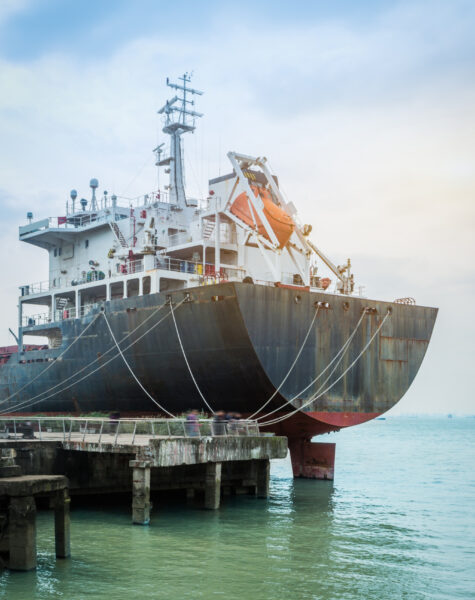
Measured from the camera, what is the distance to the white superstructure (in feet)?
91.1

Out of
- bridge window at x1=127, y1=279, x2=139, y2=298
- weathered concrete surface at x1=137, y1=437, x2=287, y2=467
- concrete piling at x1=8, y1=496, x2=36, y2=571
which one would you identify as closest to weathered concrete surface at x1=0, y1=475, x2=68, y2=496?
concrete piling at x1=8, y1=496, x2=36, y2=571

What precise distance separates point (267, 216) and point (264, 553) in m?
14.7

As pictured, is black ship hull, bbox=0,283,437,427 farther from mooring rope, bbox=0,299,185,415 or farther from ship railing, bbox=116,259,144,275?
ship railing, bbox=116,259,144,275

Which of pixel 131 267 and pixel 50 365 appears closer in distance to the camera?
pixel 131 267

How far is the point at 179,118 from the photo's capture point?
36719 millimetres

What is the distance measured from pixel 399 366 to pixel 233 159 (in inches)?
371

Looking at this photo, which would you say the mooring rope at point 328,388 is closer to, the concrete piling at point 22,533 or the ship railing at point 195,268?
the ship railing at point 195,268

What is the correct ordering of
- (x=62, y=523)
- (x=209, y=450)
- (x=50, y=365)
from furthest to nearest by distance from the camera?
(x=50, y=365) → (x=209, y=450) → (x=62, y=523)

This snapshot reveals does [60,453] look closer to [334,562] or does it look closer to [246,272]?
[334,562]

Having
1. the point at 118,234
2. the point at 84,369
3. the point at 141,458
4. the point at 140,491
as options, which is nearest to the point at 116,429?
the point at 141,458

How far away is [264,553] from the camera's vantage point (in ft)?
50.1

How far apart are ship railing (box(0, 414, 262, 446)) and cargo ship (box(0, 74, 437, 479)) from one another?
3.70m

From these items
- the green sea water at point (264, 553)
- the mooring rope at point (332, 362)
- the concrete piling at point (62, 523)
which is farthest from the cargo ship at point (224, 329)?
the concrete piling at point (62, 523)

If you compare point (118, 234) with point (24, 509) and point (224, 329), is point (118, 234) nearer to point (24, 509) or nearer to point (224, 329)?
point (224, 329)
